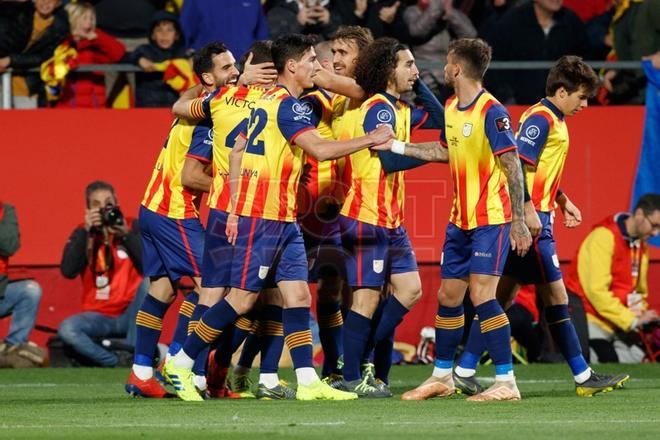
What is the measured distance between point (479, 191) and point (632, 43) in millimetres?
6867

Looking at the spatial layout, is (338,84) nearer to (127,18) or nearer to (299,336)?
(299,336)

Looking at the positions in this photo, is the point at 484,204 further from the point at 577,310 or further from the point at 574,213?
the point at 577,310

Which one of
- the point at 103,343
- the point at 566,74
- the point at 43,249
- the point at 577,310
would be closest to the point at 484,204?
the point at 566,74

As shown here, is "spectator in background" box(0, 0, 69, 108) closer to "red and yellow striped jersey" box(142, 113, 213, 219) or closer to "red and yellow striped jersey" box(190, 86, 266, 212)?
"red and yellow striped jersey" box(142, 113, 213, 219)

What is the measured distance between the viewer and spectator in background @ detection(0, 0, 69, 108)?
49.5ft

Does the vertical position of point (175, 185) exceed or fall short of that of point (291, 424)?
it exceeds it

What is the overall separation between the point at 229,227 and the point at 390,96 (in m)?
1.55

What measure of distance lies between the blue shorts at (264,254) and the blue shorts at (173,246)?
37.8 inches

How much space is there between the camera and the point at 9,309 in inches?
563

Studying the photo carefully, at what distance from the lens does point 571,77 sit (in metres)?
10.2

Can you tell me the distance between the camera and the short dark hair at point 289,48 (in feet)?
32.0

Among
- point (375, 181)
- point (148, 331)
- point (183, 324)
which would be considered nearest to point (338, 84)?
point (375, 181)

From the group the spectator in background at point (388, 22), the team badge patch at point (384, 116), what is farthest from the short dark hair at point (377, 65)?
the spectator in background at point (388, 22)

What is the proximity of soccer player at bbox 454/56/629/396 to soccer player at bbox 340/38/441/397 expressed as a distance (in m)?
0.65
